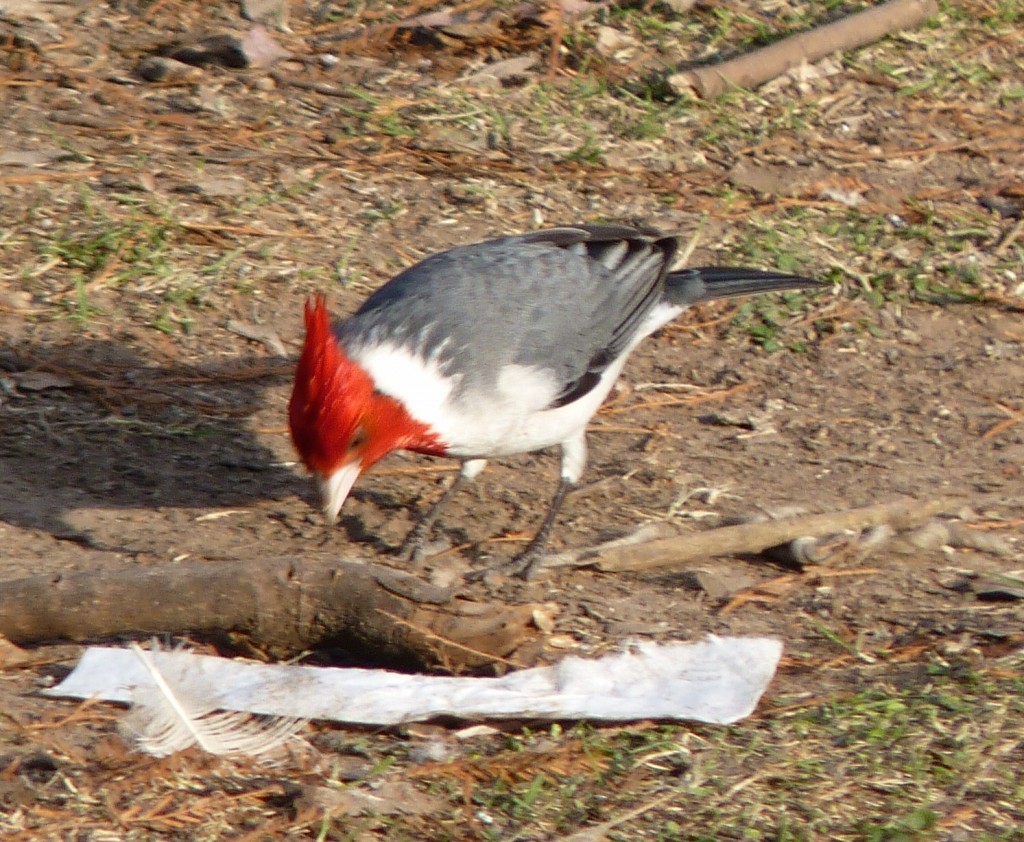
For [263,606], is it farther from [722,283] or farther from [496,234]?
[496,234]

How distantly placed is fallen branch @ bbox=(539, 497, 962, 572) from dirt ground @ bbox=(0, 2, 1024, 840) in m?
0.07

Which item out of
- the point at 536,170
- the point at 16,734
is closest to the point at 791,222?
the point at 536,170

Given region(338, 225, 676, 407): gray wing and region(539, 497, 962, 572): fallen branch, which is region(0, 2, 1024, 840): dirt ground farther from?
region(338, 225, 676, 407): gray wing

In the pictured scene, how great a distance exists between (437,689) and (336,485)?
0.86 m

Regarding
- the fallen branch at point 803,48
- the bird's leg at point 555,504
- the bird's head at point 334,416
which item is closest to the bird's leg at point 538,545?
the bird's leg at point 555,504

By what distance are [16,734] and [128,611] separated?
52 centimetres

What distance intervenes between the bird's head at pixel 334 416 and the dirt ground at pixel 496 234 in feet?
1.81

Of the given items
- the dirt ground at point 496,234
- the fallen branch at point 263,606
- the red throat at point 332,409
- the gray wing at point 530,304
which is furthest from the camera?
the gray wing at point 530,304

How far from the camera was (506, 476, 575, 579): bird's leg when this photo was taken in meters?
5.22

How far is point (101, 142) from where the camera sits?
7.43 metres

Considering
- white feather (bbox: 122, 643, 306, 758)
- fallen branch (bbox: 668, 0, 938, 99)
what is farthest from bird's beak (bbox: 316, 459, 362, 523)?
fallen branch (bbox: 668, 0, 938, 99)

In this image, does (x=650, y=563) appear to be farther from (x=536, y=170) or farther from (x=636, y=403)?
(x=536, y=170)

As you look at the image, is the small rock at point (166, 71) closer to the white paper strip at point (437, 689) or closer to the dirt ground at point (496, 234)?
the dirt ground at point (496, 234)

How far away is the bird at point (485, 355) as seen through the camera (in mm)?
4770
